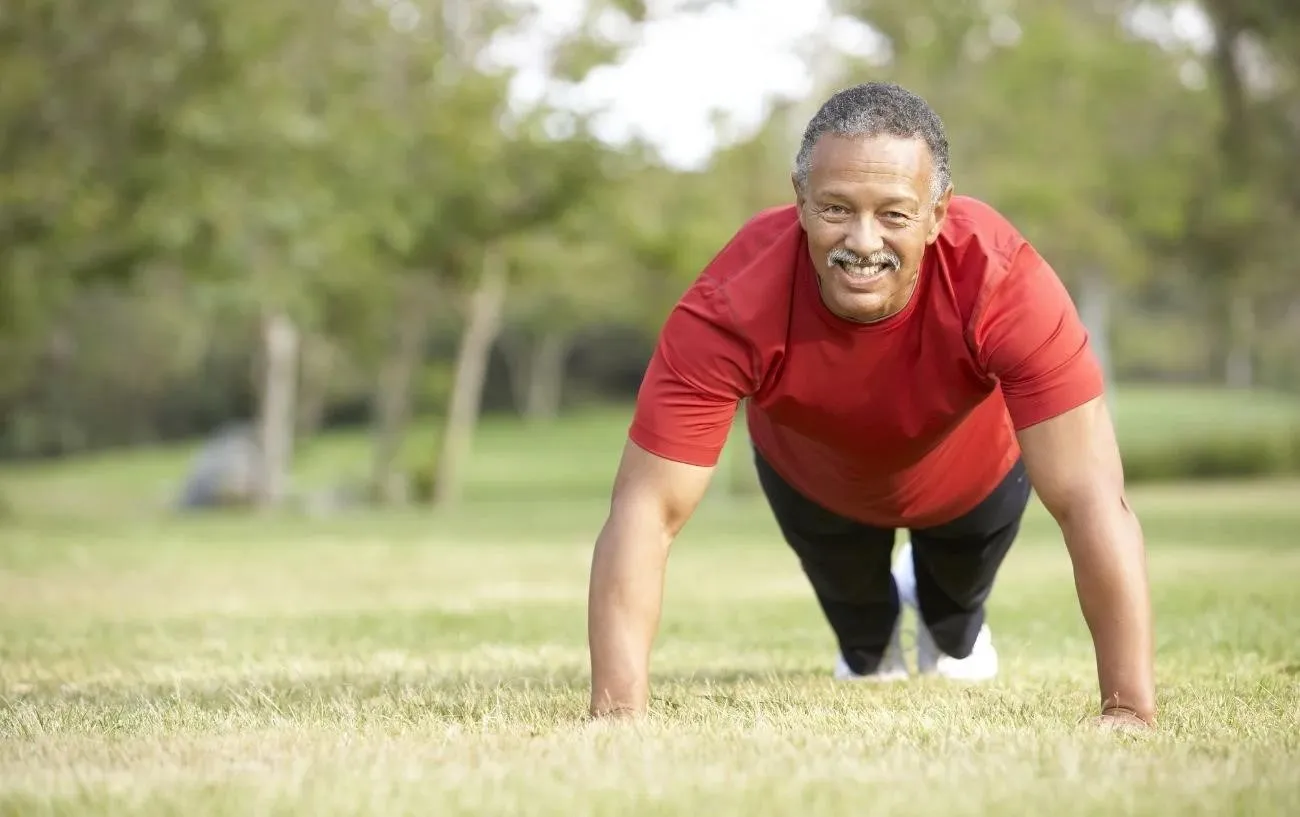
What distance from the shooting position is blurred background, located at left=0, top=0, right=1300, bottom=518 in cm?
2148

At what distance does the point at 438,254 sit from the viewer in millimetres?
30469

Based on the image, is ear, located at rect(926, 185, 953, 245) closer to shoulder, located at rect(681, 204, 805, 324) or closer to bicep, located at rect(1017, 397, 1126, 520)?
shoulder, located at rect(681, 204, 805, 324)

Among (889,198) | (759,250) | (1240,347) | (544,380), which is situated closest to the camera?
(889,198)

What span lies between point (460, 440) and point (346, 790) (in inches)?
1175

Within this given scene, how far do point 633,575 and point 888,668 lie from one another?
2.26 metres

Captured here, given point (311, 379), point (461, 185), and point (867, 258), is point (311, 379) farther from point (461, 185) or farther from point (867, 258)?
point (867, 258)

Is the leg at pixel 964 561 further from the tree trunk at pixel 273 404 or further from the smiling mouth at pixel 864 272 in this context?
the tree trunk at pixel 273 404

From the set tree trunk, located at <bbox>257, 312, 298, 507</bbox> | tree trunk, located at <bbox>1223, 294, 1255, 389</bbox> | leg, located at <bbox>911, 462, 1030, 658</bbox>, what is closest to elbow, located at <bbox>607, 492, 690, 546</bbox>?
leg, located at <bbox>911, 462, 1030, 658</bbox>

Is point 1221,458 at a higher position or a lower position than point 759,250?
lower

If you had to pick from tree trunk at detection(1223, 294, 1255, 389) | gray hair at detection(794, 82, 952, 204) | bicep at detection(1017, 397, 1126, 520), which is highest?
gray hair at detection(794, 82, 952, 204)

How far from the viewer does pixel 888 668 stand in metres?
6.61

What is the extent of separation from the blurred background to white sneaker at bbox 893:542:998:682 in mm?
14242

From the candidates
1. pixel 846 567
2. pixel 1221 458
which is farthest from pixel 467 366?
pixel 846 567

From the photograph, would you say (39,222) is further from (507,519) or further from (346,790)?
(346,790)
